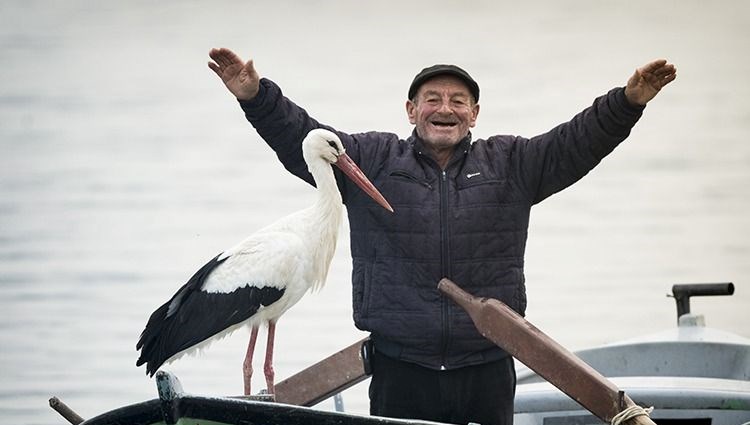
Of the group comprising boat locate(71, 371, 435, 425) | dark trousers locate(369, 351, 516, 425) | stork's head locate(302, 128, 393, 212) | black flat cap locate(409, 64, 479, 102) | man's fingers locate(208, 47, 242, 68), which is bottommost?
boat locate(71, 371, 435, 425)

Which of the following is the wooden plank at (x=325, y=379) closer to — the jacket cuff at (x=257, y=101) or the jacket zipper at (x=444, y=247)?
the jacket zipper at (x=444, y=247)

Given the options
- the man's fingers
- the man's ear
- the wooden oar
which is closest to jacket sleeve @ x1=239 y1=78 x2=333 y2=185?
the man's fingers

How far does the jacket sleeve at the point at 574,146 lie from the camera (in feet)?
21.1

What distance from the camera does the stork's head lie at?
268 inches

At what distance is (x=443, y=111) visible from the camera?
6.47 metres

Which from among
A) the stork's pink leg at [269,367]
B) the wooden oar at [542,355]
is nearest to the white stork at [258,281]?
the stork's pink leg at [269,367]

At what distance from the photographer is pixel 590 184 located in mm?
16141

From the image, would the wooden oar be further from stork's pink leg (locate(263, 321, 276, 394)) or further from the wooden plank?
stork's pink leg (locate(263, 321, 276, 394))

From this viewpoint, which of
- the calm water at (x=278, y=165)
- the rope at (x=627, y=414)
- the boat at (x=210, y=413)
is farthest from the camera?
the calm water at (x=278, y=165)

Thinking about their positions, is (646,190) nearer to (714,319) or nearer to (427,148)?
(714,319)

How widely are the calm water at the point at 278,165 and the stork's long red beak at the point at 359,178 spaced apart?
3.97 metres

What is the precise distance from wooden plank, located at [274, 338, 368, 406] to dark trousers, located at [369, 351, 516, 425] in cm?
60

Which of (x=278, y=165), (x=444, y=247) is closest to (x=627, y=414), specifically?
(x=444, y=247)

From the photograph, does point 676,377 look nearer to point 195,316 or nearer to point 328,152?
point 328,152
